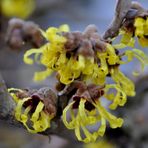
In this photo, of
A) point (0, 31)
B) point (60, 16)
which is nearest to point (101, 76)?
point (0, 31)

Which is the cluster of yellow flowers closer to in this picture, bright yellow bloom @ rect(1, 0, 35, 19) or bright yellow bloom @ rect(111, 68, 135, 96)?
bright yellow bloom @ rect(111, 68, 135, 96)

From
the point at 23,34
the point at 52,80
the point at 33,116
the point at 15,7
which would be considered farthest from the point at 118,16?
the point at 15,7

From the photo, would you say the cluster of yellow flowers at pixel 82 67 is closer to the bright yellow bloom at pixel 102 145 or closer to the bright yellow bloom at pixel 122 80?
the bright yellow bloom at pixel 122 80

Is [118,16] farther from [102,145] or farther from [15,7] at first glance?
[15,7]

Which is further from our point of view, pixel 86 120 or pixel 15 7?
pixel 15 7

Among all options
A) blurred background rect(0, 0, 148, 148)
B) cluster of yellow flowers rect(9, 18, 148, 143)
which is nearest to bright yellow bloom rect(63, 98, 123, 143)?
cluster of yellow flowers rect(9, 18, 148, 143)

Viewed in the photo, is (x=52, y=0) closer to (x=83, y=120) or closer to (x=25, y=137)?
(x=25, y=137)
